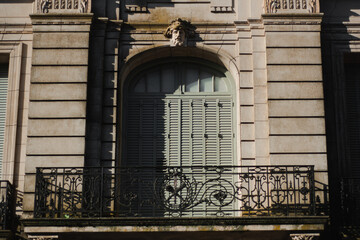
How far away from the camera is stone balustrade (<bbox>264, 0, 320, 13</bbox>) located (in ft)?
56.1

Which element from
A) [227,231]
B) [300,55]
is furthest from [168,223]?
[300,55]

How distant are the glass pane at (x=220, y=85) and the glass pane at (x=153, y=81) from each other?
4.33 ft

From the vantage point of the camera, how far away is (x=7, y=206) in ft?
51.8

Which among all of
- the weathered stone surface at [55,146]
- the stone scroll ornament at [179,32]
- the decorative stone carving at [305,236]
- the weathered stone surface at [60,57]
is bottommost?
the decorative stone carving at [305,236]

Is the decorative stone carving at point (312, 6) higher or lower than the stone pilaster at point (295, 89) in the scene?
higher

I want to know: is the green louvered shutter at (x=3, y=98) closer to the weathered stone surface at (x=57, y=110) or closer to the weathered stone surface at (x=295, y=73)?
the weathered stone surface at (x=57, y=110)

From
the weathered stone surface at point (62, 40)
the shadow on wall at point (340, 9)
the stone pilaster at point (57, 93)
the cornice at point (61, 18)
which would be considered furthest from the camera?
the shadow on wall at point (340, 9)

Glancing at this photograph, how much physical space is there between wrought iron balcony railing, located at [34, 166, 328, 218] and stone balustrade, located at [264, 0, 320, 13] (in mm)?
3615

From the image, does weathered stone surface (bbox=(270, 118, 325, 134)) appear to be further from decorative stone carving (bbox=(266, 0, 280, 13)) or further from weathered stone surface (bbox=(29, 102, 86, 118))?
weathered stone surface (bbox=(29, 102, 86, 118))

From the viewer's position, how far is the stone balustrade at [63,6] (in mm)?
17062

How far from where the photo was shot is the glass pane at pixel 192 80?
17.4m

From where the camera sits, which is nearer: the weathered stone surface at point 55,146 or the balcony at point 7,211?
the balcony at point 7,211

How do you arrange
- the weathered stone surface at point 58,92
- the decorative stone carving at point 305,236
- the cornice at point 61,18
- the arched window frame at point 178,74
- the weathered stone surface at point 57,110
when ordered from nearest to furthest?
the decorative stone carving at point 305,236
the weathered stone surface at point 57,110
the weathered stone surface at point 58,92
the cornice at point 61,18
the arched window frame at point 178,74

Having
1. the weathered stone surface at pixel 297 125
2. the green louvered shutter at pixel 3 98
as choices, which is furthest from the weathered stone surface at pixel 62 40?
the weathered stone surface at pixel 297 125
